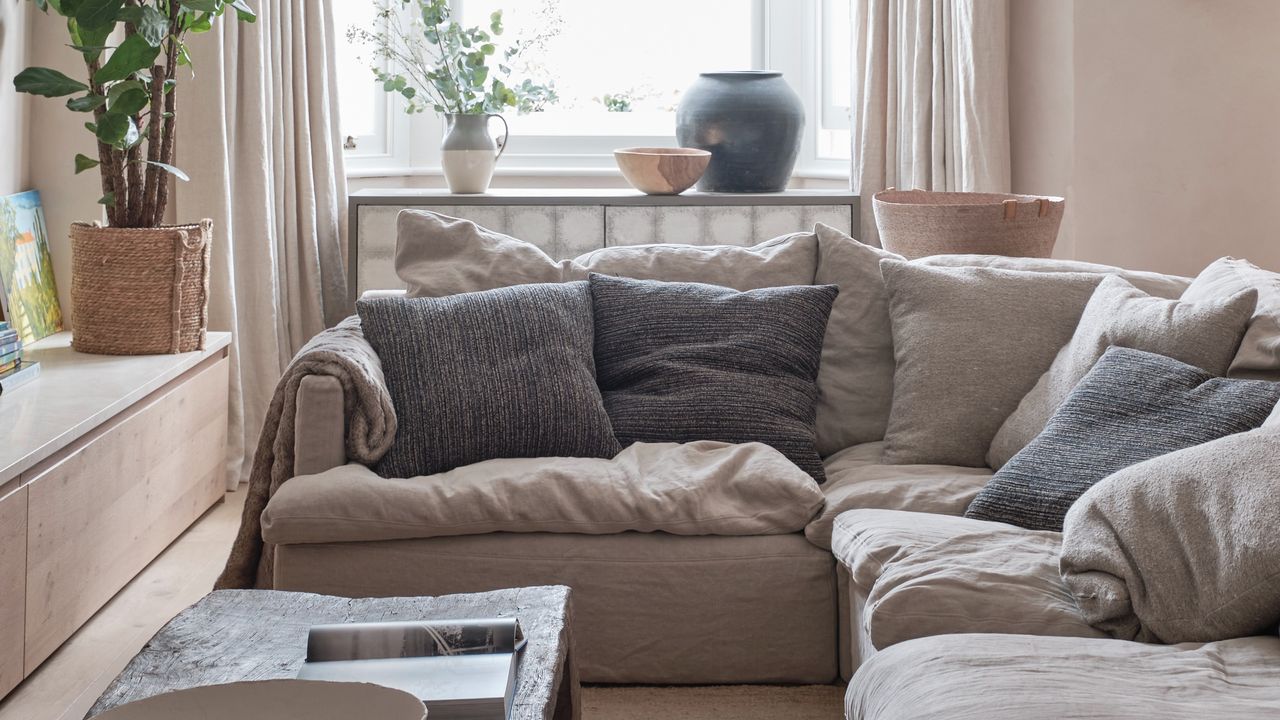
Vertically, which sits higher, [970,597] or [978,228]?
[978,228]

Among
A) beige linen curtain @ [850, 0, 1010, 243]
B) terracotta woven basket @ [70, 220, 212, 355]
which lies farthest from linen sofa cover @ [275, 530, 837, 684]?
beige linen curtain @ [850, 0, 1010, 243]

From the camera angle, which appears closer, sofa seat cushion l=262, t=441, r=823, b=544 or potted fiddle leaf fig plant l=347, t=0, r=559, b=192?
sofa seat cushion l=262, t=441, r=823, b=544

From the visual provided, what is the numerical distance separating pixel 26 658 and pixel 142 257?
3.96ft

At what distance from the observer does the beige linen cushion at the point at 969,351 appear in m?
2.48

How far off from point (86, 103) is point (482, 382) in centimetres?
128

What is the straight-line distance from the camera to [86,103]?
9.58 ft

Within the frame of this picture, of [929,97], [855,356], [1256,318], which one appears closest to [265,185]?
[855,356]

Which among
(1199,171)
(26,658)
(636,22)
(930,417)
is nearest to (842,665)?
(930,417)

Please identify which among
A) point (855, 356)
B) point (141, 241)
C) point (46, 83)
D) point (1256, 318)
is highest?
point (46, 83)

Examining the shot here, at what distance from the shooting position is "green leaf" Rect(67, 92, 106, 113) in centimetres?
290

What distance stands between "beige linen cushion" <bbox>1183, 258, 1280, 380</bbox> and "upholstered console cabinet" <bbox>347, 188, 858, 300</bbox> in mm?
1851

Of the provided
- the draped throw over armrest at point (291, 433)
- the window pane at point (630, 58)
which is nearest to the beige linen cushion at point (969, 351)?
the draped throw over armrest at point (291, 433)

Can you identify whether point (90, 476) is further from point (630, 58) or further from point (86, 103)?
point (630, 58)

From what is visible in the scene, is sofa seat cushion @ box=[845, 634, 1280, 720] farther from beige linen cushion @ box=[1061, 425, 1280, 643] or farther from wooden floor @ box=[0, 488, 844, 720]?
wooden floor @ box=[0, 488, 844, 720]
